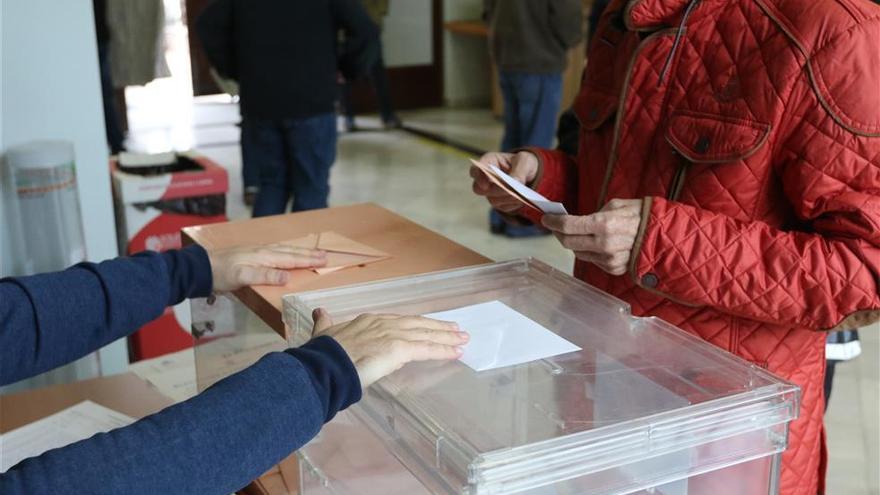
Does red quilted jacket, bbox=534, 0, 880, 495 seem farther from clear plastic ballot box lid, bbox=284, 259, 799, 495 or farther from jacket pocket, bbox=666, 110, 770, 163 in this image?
clear plastic ballot box lid, bbox=284, 259, 799, 495

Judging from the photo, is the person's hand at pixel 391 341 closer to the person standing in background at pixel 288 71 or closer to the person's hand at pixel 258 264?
the person's hand at pixel 258 264

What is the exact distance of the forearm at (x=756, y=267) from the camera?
115 cm

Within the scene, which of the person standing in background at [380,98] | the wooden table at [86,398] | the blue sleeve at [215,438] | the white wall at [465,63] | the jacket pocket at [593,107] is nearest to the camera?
the blue sleeve at [215,438]

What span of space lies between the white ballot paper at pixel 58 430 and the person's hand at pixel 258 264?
33cm

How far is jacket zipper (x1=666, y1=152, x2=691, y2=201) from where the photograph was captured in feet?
4.18

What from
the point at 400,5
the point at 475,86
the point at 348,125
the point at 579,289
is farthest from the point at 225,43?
the point at 475,86

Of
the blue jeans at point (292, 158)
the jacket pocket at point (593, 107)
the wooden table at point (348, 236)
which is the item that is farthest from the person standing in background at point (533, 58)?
the jacket pocket at point (593, 107)

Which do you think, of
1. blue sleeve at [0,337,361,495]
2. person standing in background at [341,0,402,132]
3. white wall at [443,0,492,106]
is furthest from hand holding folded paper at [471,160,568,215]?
white wall at [443,0,492,106]

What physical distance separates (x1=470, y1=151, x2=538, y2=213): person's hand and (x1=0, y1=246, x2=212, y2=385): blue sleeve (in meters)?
0.42

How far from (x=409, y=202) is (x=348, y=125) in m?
2.33

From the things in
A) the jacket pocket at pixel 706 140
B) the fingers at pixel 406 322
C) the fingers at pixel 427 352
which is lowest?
the fingers at pixel 427 352

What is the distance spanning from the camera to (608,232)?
1.18 meters

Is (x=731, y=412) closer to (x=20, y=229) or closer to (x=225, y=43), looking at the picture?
(x=20, y=229)

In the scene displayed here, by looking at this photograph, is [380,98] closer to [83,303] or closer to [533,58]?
[533,58]
